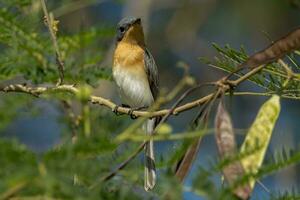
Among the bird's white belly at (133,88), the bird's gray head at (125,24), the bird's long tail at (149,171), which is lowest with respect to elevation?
the bird's long tail at (149,171)

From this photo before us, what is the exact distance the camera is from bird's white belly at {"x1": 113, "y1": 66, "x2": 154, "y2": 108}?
3586 mm

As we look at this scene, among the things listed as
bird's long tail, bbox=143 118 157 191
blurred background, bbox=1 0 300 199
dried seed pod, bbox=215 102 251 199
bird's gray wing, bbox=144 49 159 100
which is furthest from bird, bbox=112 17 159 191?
dried seed pod, bbox=215 102 251 199

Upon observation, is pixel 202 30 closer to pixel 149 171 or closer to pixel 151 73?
pixel 151 73

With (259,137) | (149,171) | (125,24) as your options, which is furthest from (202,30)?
(259,137)

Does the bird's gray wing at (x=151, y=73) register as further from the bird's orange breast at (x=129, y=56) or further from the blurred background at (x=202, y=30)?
the blurred background at (x=202, y=30)

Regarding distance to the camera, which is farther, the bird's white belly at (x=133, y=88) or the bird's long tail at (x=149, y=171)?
the bird's white belly at (x=133, y=88)

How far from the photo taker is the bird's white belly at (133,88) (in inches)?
141

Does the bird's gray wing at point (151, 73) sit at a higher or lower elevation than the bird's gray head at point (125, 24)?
lower

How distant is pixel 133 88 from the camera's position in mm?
3646

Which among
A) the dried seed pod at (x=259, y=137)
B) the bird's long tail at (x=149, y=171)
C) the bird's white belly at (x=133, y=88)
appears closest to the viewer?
the dried seed pod at (x=259, y=137)

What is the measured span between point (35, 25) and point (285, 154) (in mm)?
1146

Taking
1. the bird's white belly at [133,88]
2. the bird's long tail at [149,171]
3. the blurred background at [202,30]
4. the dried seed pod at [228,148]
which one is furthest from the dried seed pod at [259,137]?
the blurred background at [202,30]

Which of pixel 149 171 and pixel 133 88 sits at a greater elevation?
pixel 133 88

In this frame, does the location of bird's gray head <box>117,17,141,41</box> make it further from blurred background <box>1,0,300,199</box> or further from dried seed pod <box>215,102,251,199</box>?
dried seed pod <box>215,102,251,199</box>
